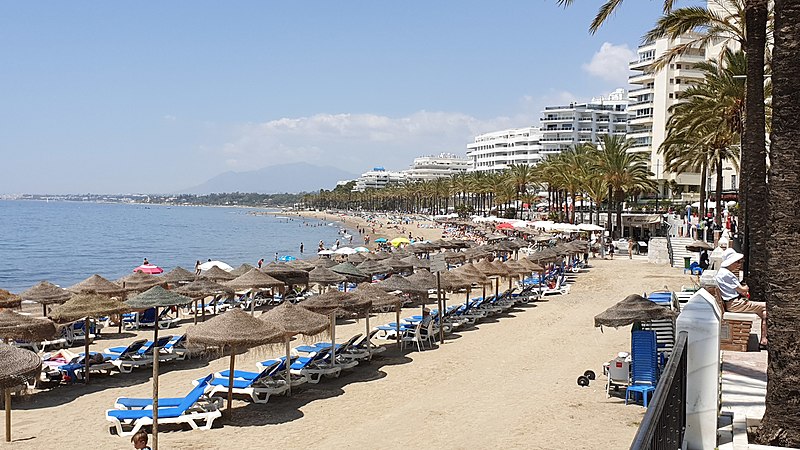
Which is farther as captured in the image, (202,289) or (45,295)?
(202,289)

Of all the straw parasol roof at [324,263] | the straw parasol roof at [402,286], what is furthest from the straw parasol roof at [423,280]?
the straw parasol roof at [324,263]

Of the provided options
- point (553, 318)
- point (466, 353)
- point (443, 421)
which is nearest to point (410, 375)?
point (466, 353)

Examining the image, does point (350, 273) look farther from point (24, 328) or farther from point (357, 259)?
point (24, 328)

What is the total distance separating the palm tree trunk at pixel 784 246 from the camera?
18.4 feet

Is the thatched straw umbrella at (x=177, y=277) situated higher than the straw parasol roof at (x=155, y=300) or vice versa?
the straw parasol roof at (x=155, y=300)

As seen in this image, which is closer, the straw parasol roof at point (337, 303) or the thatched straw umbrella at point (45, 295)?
the straw parasol roof at point (337, 303)

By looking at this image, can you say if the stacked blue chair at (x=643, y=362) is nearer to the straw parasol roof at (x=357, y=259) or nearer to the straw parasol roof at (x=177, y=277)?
the straw parasol roof at (x=177, y=277)

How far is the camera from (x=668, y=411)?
420cm

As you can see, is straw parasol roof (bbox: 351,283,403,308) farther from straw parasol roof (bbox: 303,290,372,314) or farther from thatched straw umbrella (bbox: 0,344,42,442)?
thatched straw umbrella (bbox: 0,344,42,442)

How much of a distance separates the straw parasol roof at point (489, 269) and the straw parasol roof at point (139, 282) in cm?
1053

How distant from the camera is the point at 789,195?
5.77 m

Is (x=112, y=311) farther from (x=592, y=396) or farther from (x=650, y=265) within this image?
(x=650, y=265)

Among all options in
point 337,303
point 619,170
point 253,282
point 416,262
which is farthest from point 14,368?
point 619,170

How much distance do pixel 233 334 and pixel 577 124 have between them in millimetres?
114727
